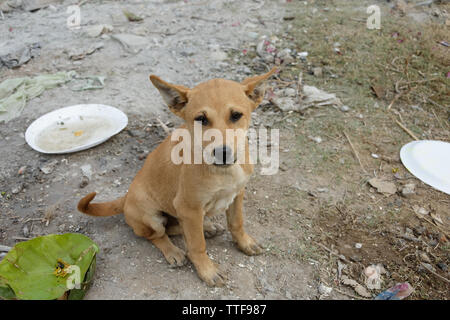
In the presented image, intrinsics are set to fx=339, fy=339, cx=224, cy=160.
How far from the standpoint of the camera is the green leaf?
9.04 ft

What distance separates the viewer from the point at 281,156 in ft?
16.2

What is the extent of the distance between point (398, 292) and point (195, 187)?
1959mm

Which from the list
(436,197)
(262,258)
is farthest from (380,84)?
(262,258)

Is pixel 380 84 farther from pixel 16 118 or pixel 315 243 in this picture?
pixel 16 118

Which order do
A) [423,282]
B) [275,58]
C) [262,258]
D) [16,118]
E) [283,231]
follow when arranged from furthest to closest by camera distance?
[275,58], [16,118], [283,231], [262,258], [423,282]

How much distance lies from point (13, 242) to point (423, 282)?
426 centimetres

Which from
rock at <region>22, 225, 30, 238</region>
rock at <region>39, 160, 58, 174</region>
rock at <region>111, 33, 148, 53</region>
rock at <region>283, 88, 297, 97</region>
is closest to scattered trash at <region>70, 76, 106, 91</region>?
rock at <region>111, 33, 148, 53</region>

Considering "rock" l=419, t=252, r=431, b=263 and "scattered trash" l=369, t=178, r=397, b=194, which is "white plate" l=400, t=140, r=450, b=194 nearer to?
"scattered trash" l=369, t=178, r=397, b=194

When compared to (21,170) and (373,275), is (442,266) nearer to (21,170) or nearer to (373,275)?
(373,275)

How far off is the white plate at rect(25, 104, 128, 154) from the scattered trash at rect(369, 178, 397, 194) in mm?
3584

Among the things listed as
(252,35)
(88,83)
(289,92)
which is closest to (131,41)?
(88,83)

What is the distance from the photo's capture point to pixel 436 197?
422cm

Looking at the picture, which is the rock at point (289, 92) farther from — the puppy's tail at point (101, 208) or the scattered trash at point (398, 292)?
the scattered trash at point (398, 292)

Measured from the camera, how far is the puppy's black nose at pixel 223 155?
2418mm
